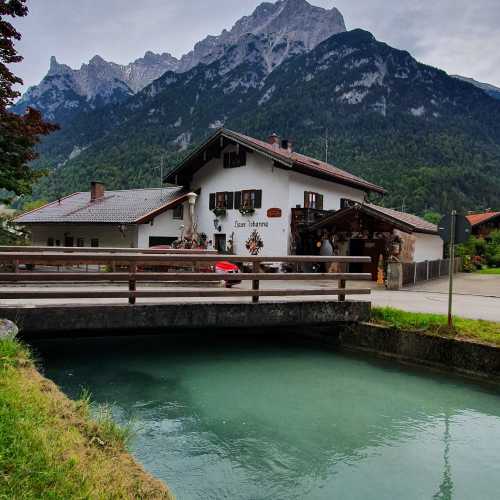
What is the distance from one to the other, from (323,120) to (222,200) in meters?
65.8

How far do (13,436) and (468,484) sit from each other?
4.19 m

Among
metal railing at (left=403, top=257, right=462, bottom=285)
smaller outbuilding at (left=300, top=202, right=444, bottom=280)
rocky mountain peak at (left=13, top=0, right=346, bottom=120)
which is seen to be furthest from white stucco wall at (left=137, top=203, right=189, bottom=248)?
rocky mountain peak at (left=13, top=0, right=346, bottom=120)

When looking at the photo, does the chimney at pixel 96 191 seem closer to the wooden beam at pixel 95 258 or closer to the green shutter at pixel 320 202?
the green shutter at pixel 320 202

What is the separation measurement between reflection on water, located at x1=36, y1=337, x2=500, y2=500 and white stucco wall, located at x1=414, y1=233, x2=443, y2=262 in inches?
565

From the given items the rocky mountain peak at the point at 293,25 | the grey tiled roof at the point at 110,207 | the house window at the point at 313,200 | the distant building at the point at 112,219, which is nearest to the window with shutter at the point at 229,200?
the distant building at the point at 112,219

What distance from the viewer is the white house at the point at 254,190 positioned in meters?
24.1

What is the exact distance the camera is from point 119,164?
77812 millimetres

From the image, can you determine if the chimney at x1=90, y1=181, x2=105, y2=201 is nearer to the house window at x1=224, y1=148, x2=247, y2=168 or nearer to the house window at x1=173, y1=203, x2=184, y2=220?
the house window at x1=173, y1=203, x2=184, y2=220

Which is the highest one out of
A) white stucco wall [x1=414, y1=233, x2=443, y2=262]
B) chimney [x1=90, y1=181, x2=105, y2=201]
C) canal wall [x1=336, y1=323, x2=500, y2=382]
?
chimney [x1=90, y1=181, x2=105, y2=201]

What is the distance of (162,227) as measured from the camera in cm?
2869

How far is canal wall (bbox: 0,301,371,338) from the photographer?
743 centimetres

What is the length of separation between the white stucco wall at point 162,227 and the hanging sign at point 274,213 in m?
6.06

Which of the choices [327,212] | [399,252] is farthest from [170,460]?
[327,212]

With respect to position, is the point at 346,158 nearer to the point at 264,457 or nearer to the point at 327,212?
the point at 327,212
